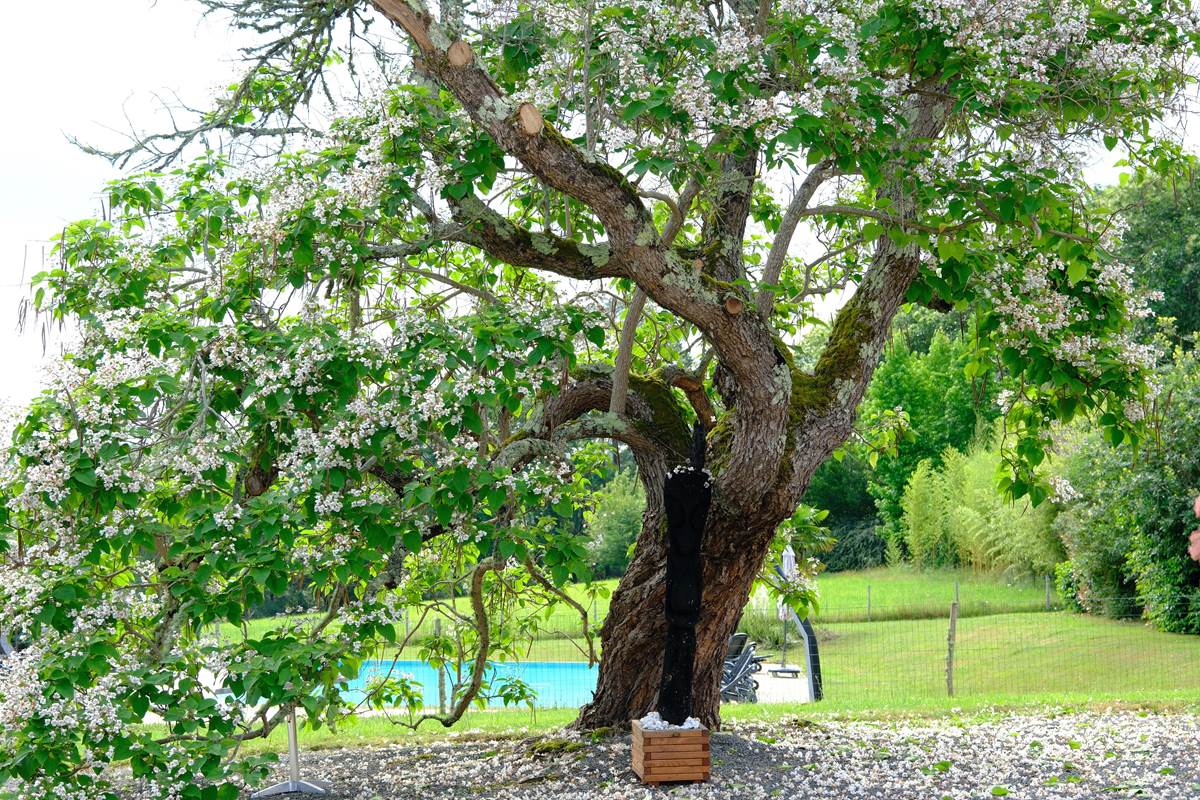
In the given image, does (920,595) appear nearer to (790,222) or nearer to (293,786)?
(790,222)

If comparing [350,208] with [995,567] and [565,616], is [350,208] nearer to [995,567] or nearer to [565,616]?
[565,616]

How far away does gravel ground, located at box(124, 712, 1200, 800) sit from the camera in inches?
201

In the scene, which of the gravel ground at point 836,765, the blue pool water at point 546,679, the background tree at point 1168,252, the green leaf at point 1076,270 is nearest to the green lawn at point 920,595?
the blue pool water at point 546,679

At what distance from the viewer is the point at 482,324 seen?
4.22 metres

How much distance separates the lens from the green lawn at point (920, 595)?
17812 millimetres

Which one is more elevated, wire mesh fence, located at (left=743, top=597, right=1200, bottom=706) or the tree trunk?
the tree trunk

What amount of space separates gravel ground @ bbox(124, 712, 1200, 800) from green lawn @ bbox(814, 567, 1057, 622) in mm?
10584

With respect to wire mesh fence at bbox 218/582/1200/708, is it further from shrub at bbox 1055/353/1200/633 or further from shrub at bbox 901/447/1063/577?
shrub at bbox 901/447/1063/577

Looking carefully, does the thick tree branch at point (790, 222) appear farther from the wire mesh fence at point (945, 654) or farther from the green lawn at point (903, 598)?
the green lawn at point (903, 598)

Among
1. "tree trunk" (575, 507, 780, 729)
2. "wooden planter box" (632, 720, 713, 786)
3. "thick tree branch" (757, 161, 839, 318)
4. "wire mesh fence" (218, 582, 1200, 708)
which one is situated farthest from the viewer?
"wire mesh fence" (218, 582, 1200, 708)

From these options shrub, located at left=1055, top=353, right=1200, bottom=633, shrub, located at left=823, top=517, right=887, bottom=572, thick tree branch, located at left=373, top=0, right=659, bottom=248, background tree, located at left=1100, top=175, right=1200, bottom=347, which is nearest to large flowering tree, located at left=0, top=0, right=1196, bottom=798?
thick tree branch, located at left=373, top=0, right=659, bottom=248

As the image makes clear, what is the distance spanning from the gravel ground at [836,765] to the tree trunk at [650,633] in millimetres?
214

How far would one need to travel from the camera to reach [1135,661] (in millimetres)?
12492

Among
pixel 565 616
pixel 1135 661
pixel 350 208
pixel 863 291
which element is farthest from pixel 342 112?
pixel 565 616
